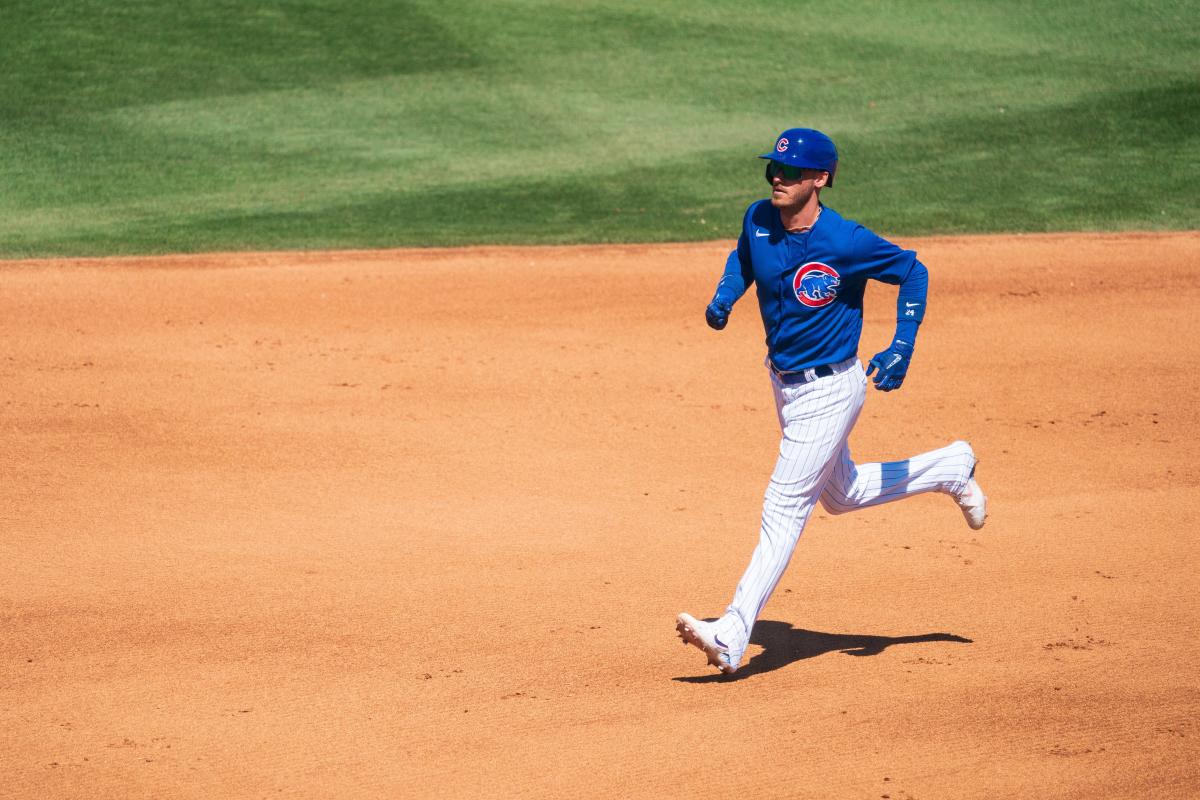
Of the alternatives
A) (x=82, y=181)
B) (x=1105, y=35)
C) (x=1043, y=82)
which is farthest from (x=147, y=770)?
(x=1105, y=35)

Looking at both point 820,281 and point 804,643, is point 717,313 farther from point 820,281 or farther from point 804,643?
point 804,643

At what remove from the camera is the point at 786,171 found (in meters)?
5.66

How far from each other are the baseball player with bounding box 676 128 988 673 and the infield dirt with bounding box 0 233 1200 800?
0.49m

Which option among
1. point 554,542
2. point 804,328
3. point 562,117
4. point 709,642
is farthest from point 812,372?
point 562,117

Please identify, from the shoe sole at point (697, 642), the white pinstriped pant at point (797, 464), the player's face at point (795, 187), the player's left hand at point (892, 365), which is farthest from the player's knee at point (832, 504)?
the player's face at point (795, 187)

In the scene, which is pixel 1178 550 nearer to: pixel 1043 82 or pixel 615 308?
pixel 615 308

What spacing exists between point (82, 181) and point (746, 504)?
10062 millimetres

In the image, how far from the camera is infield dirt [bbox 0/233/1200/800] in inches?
208

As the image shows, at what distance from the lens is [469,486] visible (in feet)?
27.6

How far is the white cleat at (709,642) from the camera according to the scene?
561cm

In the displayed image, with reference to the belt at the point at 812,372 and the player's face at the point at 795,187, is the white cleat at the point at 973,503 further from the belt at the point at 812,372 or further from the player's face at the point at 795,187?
the player's face at the point at 795,187

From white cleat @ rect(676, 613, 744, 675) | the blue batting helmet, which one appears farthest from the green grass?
white cleat @ rect(676, 613, 744, 675)

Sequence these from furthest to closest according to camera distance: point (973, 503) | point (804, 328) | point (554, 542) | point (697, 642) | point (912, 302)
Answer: point (554, 542) → point (973, 503) → point (912, 302) → point (804, 328) → point (697, 642)

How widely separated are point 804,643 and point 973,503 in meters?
0.97
